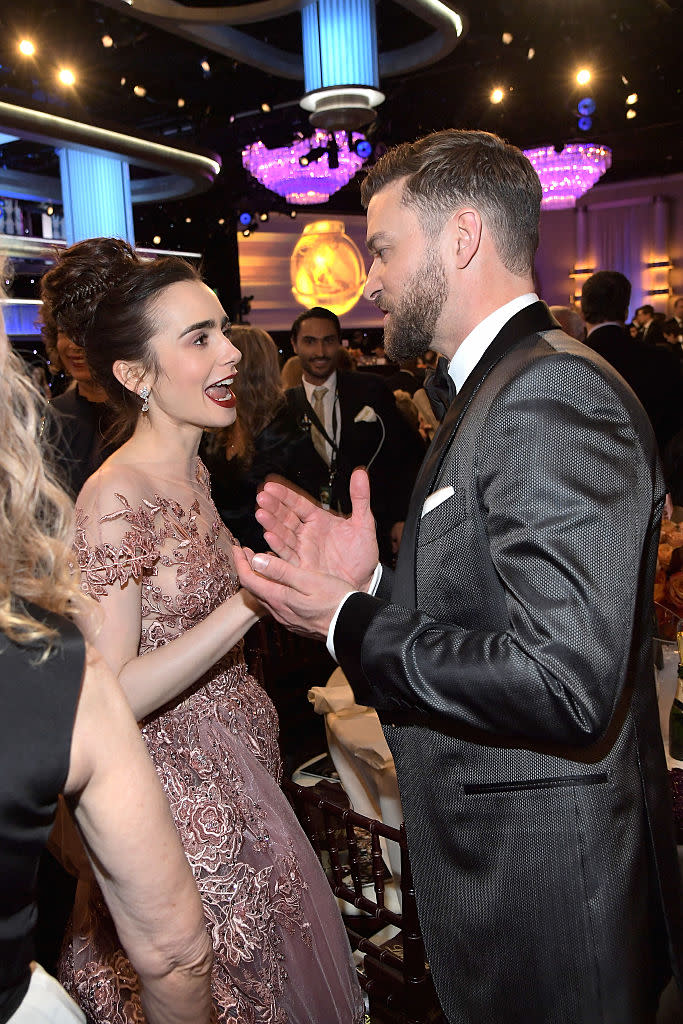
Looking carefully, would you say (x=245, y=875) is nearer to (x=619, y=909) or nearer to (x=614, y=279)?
(x=619, y=909)

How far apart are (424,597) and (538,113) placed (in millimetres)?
9304

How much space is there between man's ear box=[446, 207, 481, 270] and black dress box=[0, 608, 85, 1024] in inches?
36.6

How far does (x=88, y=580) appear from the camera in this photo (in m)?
1.62

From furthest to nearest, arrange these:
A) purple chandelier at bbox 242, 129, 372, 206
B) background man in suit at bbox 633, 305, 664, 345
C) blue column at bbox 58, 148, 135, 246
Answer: purple chandelier at bbox 242, 129, 372, 206
background man in suit at bbox 633, 305, 664, 345
blue column at bbox 58, 148, 135, 246

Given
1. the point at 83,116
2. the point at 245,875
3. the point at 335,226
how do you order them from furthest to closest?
1. the point at 335,226
2. the point at 83,116
3. the point at 245,875

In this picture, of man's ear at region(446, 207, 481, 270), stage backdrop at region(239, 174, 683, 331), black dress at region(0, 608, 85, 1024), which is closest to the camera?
black dress at region(0, 608, 85, 1024)

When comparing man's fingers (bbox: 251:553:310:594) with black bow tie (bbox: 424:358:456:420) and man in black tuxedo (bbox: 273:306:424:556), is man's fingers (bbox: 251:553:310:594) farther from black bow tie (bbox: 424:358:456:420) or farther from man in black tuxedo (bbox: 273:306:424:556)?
man in black tuxedo (bbox: 273:306:424:556)

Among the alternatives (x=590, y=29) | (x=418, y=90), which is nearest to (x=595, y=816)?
(x=590, y=29)

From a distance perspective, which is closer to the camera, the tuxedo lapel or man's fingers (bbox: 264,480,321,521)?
the tuxedo lapel

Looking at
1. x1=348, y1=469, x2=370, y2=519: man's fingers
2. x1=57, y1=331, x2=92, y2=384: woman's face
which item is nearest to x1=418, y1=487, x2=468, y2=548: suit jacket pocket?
x1=348, y1=469, x2=370, y2=519: man's fingers

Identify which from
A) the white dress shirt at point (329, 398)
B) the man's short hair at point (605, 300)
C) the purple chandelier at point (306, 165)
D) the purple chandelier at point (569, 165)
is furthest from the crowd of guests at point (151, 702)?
the purple chandelier at point (569, 165)

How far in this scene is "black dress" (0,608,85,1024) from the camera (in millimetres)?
771

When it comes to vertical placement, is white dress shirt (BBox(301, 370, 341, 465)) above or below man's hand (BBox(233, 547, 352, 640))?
above

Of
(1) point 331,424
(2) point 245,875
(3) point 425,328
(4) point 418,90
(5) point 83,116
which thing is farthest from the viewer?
(4) point 418,90
